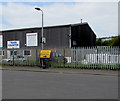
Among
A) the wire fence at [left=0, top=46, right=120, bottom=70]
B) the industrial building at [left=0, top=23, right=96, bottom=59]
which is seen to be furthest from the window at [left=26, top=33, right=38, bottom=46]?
the wire fence at [left=0, top=46, right=120, bottom=70]

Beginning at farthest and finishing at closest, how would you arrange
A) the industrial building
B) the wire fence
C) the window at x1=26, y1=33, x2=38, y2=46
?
1. the window at x1=26, y1=33, x2=38, y2=46
2. the industrial building
3. the wire fence

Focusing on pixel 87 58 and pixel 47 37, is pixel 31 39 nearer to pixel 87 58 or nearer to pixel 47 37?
pixel 47 37

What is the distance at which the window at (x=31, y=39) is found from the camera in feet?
96.0

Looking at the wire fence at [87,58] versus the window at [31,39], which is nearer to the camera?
the wire fence at [87,58]

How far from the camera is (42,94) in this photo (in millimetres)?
6191

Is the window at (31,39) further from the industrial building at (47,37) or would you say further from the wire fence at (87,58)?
the wire fence at (87,58)

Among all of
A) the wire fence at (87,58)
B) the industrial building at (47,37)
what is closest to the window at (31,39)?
the industrial building at (47,37)

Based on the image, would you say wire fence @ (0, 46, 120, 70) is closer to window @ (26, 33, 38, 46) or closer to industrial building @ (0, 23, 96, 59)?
industrial building @ (0, 23, 96, 59)

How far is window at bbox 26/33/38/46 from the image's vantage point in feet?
96.0

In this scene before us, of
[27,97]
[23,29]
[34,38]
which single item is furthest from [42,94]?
[23,29]

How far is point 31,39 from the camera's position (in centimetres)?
2975

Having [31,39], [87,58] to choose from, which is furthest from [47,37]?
[87,58]

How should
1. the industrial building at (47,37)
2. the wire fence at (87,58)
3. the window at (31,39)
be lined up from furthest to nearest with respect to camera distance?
the window at (31,39) → the industrial building at (47,37) → the wire fence at (87,58)

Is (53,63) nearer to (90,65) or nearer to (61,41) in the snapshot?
(90,65)
